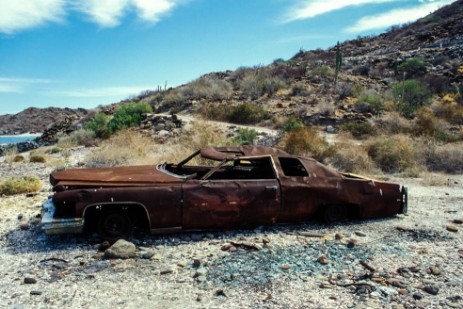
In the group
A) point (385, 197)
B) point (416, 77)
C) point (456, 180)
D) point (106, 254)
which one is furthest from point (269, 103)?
point (106, 254)

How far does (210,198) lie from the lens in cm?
548

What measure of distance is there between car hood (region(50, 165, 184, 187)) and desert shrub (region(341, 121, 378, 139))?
13.5 meters

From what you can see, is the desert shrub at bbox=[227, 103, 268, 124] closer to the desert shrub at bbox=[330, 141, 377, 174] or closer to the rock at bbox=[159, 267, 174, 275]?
the desert shrub at bbox=[330, 141, 377, 174]

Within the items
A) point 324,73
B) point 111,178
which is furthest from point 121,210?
point 324,73

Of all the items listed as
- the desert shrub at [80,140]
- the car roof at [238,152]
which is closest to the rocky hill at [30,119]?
the desert shrub at [80,140]

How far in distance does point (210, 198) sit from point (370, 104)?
1922 centimetres

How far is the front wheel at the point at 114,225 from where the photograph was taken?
532cm

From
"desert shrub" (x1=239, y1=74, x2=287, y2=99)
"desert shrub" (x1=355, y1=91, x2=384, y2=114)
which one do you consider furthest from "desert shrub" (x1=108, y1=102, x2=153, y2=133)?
"desert shrub" (x1=355, y1=91, x2=384, y2=114)

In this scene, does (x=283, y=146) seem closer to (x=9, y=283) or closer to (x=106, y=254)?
(x=106, y=254)

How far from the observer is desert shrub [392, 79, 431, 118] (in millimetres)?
21559

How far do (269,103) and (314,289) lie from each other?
73.0 ft

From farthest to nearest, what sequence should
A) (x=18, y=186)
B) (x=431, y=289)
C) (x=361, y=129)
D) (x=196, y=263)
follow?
(x=361, y=129), (x=18, y=186), (x=196, y=263), (x=431, y=289)

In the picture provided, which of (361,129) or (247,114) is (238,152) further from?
(247,114)

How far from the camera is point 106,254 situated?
4832mm
